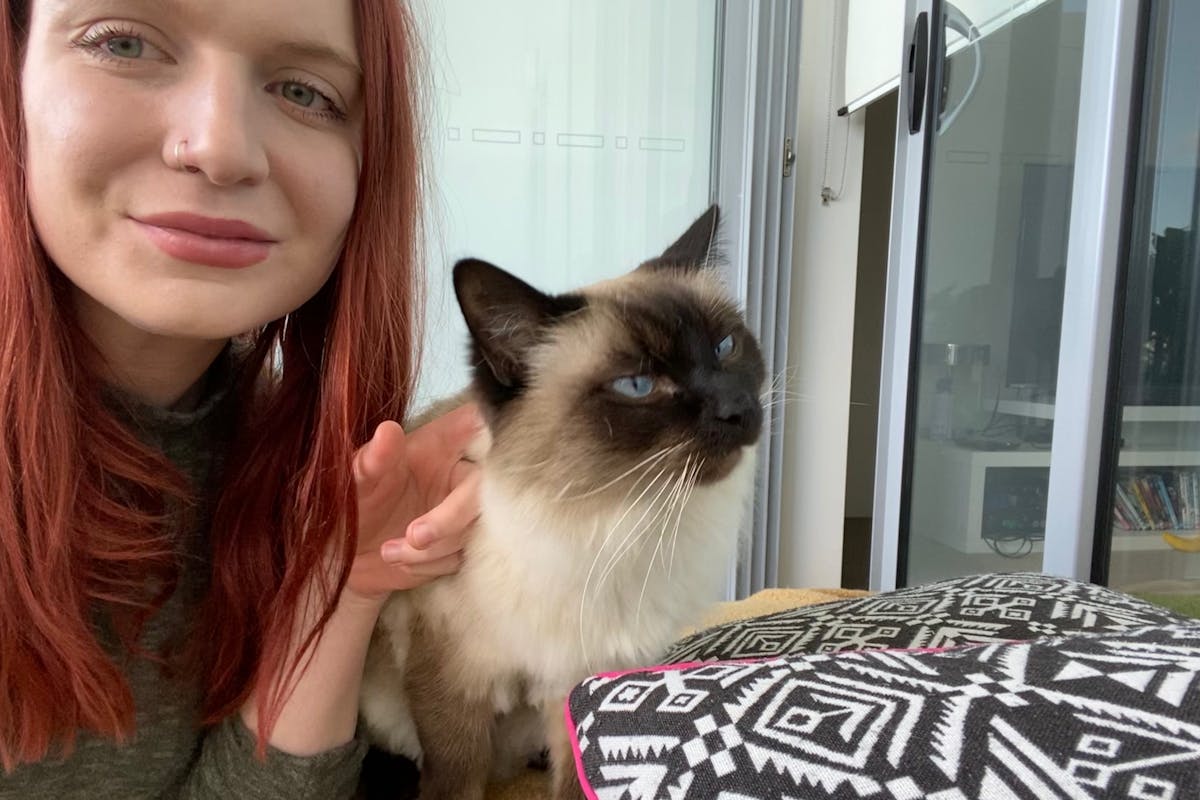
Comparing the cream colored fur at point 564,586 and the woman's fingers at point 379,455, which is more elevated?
the woman's fingers at point 379,455

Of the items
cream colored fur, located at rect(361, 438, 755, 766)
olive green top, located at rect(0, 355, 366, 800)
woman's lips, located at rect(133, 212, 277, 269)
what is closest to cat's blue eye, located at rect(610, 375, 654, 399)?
cream colored fur, located at rect(361, 438, 755, 766)

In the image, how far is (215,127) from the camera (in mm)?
685

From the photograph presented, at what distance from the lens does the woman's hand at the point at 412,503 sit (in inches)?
34.9

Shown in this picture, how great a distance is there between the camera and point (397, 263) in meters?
0.94

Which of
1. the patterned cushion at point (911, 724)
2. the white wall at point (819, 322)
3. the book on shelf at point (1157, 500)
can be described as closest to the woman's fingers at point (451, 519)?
the patterned cushion at point (911, 724)

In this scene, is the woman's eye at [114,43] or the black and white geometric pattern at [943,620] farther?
the black and white geometric pattern at [943,620]

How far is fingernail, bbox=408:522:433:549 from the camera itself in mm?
890

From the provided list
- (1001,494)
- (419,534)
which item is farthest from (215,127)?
(1001,494)

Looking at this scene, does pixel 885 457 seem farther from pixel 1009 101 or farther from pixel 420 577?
pixel 420 577

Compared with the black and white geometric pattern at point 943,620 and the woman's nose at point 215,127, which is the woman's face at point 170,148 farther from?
the black and white geometric pattern at point 943,620

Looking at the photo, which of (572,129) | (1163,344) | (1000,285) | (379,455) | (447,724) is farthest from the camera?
(572,129)

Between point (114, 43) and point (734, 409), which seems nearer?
point (114, 43)

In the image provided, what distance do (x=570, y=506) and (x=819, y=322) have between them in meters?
2.03

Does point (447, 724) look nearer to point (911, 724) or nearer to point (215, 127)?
point (911, 724)
